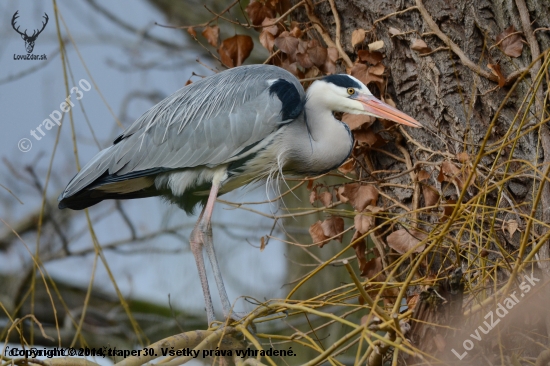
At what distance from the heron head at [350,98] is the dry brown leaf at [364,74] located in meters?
0.07

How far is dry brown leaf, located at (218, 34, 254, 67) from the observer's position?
319 cm

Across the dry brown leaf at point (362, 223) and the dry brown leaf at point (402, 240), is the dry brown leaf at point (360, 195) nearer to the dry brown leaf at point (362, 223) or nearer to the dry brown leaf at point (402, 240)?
the dry brown leaf at point (362, 223)

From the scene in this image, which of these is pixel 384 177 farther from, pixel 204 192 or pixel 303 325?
pixel 303 325

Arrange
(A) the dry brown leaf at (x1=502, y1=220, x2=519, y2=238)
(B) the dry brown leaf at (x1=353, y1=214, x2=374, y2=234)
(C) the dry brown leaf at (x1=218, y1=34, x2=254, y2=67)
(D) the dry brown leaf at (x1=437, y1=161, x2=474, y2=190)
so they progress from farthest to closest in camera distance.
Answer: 1. (C) the dry brown leaf at (x1=218, y1=34, x2=254, y2=67)
2. (B) the dry brown leaf at (x1=353, y1=214, x2=374, y2=234)
3. (D) the dry brown leaf at (x1=437, y1=161, x2=474, y2=190)
4. (A) the dry brown leaf at (x1=502, y1=220, x2=519, y2=238)

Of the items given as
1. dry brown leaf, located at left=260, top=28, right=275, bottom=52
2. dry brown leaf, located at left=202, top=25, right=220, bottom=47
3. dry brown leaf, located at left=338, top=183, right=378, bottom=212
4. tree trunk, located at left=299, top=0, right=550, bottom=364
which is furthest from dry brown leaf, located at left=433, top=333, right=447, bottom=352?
dry brown leaf, located at left=202, top=25, right=220, bottom=47

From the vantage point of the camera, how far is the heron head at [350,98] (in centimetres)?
269

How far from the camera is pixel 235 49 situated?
323 cm

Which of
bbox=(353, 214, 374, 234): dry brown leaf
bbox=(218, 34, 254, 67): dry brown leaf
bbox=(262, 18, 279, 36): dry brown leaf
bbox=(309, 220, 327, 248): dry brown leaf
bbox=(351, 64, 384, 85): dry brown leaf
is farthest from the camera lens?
bbox=(218, 34, 254, 67): dry brown leaf

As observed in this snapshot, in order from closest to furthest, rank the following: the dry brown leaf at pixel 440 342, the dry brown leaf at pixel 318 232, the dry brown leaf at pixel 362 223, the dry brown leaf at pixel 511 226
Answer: the dry brown leaf at pixel 440 342, the dry brown leaf at pixel 511 226, the dry brown leaf at pixel 362 223, the dry brown leaf at pixel 318 232

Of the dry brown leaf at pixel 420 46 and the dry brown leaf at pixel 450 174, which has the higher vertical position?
the dry brown leaf at pixel 420 46

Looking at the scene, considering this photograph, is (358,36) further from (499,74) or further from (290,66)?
(499,74)

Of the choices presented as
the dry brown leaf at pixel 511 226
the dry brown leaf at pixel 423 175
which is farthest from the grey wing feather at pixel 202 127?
the dry brown leaf at pixel 511 226

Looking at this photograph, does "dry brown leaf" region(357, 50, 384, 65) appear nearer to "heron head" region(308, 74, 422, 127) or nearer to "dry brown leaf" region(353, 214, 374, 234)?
"heron head" region(308, 74, 422, 127)

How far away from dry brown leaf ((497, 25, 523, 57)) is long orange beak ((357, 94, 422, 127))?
19.3 inches
